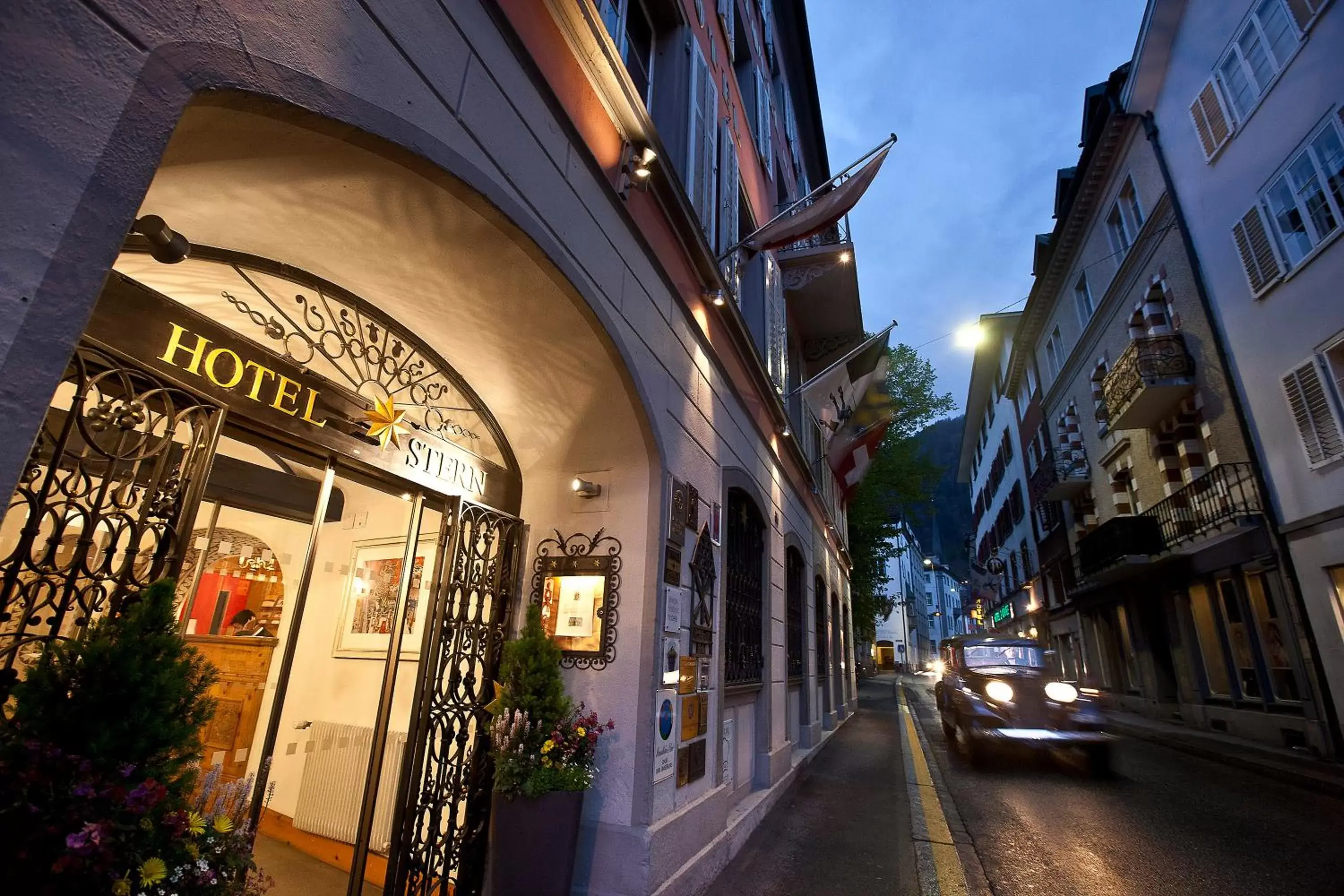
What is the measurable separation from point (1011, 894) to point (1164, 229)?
1645 centimetres

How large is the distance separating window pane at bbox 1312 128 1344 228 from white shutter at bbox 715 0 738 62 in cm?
953

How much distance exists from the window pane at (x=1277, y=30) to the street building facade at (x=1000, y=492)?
14.5 meters

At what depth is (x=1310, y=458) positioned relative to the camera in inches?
426

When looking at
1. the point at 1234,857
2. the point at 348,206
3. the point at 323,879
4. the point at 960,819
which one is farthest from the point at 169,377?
the point at 1234,857

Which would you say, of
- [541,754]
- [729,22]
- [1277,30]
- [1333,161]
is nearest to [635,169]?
[541,754]

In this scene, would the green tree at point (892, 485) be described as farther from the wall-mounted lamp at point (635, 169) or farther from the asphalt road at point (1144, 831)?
the wall-mounted lamp at point (635, 169)

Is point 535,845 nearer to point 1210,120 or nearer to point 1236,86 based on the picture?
point 1236,86

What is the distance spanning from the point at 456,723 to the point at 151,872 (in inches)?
109

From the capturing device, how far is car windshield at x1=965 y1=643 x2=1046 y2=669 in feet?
34.4

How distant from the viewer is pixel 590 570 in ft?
15.0

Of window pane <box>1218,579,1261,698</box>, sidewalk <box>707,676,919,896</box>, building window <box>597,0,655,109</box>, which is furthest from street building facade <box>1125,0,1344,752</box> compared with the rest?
building window <box>597,0,655,109</box>

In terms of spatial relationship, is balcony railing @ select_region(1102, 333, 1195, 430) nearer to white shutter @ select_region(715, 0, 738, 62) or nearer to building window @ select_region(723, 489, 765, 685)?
white shutter @ select_region(715, 0, 738, 62)

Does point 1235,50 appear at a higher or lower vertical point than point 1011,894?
higher

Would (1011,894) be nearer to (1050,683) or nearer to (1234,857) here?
(1234,857)
